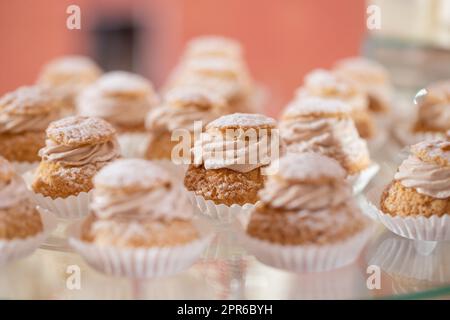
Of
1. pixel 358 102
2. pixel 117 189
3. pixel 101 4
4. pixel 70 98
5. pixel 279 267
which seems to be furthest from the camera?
pixel 101 4

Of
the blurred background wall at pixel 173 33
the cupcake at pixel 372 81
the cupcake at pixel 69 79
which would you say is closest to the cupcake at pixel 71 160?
the cupcake at pixel 69 79

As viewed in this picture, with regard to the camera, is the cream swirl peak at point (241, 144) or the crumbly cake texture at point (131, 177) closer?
the crumbly cake texture at point (131, 177)

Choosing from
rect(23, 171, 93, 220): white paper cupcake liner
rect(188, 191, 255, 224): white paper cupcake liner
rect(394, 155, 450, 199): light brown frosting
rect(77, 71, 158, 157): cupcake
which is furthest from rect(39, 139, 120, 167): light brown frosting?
rect(394, 155, 450, 199): light brown frosting

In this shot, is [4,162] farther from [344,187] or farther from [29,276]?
[344,187]

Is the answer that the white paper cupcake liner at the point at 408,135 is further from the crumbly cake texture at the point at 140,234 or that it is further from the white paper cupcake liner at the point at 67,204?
the crumbly cake texture at the point at 140,234

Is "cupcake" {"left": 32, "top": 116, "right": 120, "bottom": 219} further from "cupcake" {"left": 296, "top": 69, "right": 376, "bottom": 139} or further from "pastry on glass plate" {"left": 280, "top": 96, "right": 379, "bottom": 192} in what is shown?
"cupcake" {"left": 296, "top": 69, "right": 376, "bottom": 139}

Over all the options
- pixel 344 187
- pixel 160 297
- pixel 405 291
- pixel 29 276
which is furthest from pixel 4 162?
pixel 405 291

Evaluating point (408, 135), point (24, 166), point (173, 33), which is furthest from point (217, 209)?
point (173, 33)
